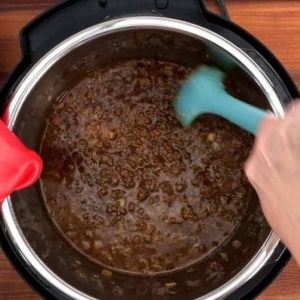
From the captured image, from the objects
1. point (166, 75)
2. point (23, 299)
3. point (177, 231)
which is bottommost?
point (23, 299)

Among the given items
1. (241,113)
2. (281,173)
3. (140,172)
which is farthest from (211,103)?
(281,173)

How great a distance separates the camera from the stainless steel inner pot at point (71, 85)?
1.01m

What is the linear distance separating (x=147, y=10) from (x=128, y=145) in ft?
0.95

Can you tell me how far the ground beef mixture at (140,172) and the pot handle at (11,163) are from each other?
18 cm

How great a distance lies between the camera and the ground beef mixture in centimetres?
118

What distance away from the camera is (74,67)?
3.69ft

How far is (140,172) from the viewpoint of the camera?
1181 mm

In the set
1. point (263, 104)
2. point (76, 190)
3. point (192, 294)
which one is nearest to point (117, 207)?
point (76, 190)

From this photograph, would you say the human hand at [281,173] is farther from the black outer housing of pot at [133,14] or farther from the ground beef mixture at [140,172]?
the ground beef mixture at [140,172]

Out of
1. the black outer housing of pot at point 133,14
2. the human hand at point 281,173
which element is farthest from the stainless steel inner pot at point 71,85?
the human hand at point 281,173

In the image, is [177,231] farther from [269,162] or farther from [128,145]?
[269,162]

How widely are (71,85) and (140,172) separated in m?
0.22

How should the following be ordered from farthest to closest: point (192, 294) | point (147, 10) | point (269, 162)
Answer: point (192, 294), point (147, 10), point (269, 162)

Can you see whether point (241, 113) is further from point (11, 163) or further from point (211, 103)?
point (11, 163)
